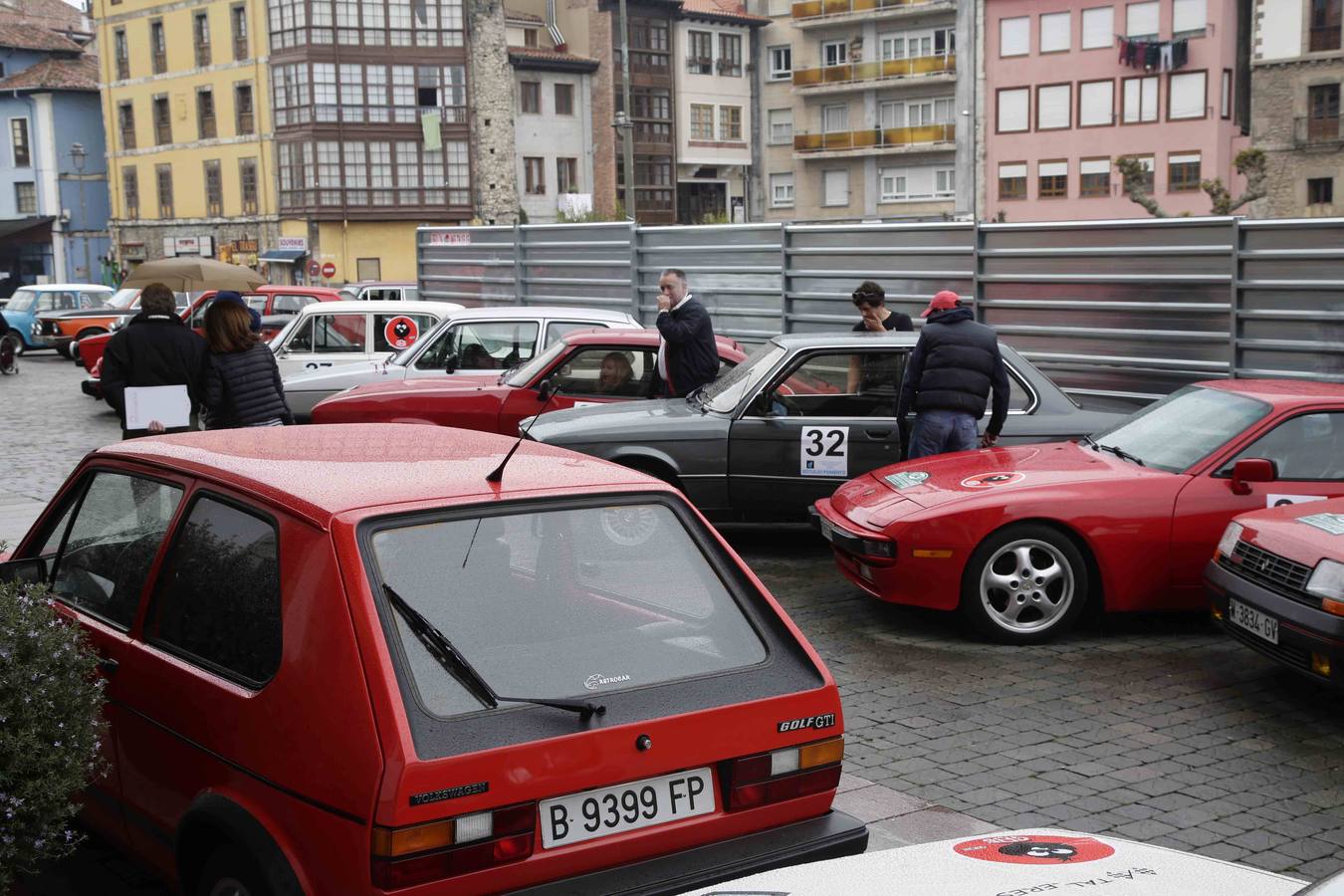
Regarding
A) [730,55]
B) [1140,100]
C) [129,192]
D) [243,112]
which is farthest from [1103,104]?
[129,192]

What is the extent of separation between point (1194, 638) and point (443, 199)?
189 feet

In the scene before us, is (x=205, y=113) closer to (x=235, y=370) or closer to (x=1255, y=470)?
(x=235, y=370)

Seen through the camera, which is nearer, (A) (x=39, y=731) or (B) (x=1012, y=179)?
(A) (x=39, y=731)

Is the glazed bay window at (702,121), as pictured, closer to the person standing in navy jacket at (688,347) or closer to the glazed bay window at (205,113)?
the glazed bay window at (205,113)

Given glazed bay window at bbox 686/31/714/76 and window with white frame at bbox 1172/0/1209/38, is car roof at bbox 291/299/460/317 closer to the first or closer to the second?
window with white frame at bbox 1172/0/1209/38

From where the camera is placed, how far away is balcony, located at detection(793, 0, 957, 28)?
228 ft

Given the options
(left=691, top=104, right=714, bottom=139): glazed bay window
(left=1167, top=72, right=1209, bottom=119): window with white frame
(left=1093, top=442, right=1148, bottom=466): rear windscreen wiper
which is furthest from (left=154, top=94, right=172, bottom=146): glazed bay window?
(left=1093, top=442, right=1148, bottom=466): rear windscreen wiper

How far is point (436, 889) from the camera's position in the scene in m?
3.18

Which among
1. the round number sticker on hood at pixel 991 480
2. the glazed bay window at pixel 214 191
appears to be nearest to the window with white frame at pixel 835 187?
the glazed bay window at pixel 214 191

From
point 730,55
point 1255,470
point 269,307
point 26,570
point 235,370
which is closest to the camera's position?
point 26,570

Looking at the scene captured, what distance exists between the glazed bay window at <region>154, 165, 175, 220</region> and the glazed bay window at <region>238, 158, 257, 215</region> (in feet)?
17.2

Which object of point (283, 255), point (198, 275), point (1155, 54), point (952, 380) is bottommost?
point (952, 380)

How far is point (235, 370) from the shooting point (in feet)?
29.1

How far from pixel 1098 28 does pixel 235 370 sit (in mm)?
59854
